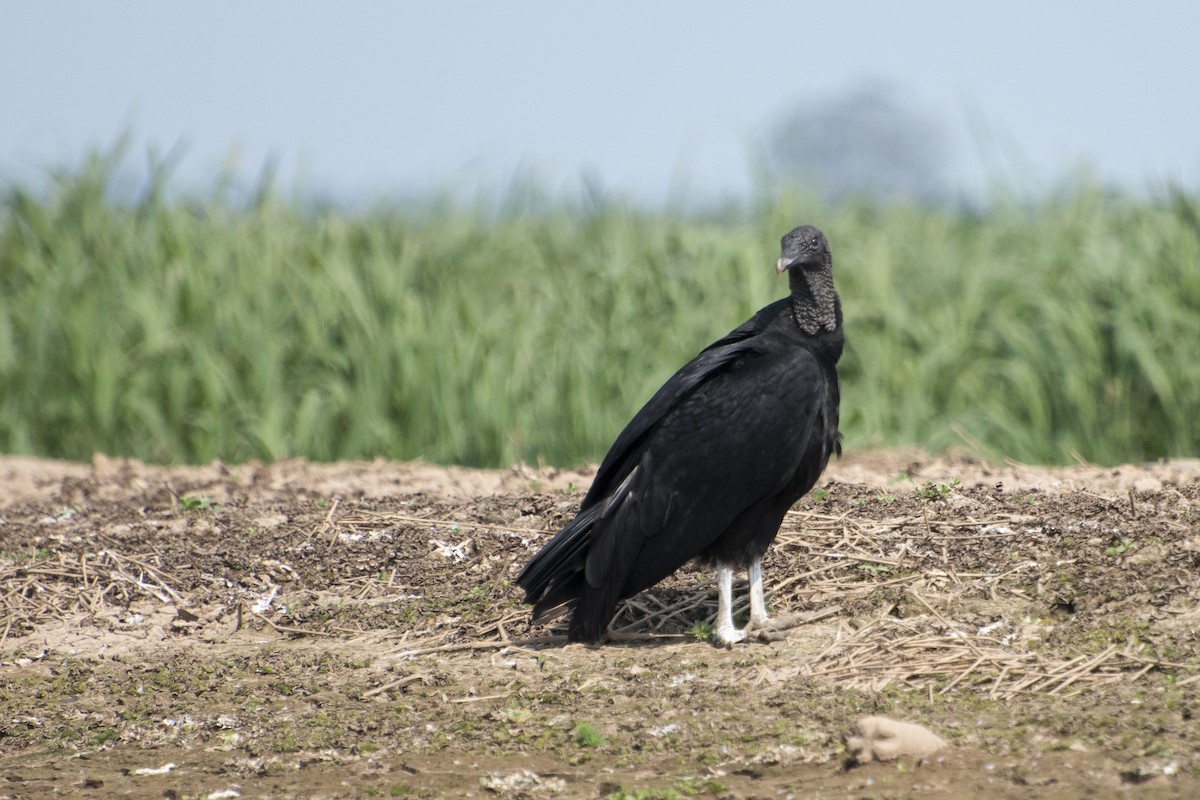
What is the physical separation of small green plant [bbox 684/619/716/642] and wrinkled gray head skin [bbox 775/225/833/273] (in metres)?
1.10

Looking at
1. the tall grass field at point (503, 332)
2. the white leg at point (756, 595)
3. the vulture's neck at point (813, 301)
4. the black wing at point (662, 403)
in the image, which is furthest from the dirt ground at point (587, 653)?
the tall grass field at point (503, 332)

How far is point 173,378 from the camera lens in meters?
7.54

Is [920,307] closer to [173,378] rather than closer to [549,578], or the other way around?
[173,378]

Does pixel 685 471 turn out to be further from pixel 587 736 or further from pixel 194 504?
pixel 194 504

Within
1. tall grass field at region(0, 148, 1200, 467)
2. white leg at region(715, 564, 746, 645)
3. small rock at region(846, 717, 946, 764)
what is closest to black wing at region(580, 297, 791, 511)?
white leg at region(715, 564, 746, 645)

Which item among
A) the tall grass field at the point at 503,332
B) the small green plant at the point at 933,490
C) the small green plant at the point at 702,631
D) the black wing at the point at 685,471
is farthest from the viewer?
the tall grass field at the point at 503,332

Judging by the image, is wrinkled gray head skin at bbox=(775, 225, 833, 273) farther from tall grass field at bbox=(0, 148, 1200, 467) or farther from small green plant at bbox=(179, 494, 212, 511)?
tall grass field at bbox=(0, 148, 1200, 467)

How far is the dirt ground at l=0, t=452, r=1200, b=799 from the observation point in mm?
3061

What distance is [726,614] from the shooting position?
381 centimetres

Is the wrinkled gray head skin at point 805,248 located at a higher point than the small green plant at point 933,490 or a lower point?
higher

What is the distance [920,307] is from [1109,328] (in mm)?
1211

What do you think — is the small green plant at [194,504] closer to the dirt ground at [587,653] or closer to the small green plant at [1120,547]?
the dirt ground at [587,653]

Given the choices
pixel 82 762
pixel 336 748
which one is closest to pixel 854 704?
pixel 336 748

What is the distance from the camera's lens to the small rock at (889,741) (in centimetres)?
295
